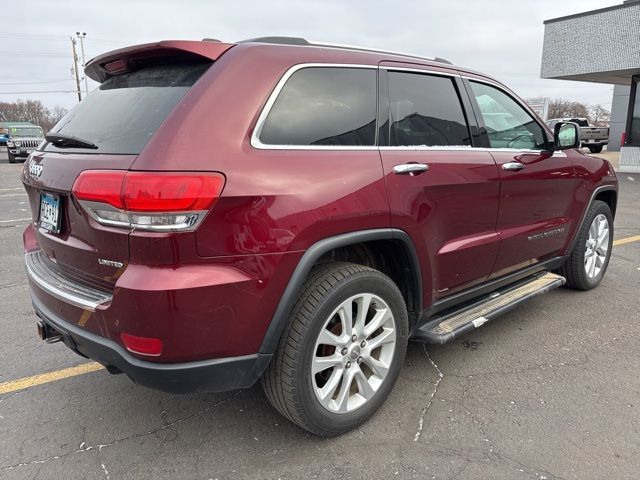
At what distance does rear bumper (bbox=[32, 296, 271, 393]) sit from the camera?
206 centimetres

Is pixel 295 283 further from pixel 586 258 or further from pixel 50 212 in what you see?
pixel 586 258

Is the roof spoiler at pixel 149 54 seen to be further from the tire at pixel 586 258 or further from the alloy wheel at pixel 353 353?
the tire at pixel 586 258

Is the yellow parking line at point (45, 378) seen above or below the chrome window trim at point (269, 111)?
below

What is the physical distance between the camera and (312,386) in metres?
2.35

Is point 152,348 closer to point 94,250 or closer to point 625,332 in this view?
point 94,250

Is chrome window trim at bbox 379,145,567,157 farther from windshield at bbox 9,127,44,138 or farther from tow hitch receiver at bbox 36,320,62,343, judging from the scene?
windshield at bbox 9,127,44,138

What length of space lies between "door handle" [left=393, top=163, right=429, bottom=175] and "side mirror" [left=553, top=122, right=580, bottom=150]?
1750mm

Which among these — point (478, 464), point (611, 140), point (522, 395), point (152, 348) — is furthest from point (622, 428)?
point (611, 140)

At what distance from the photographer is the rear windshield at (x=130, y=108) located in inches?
85.5

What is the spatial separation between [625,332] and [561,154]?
144 cm

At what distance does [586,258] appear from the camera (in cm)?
467

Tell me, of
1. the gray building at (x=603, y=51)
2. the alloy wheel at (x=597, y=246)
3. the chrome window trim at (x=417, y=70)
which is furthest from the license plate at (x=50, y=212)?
the gray building at (x=603, y=51)

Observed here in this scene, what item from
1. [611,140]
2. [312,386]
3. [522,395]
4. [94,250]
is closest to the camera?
[94,250]

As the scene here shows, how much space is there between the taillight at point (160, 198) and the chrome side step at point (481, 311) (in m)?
1.57
